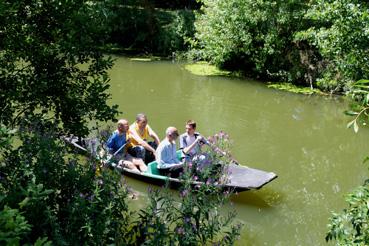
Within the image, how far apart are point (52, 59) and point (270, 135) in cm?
801

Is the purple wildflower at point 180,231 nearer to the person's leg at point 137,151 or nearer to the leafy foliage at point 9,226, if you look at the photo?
the leafy foliage at point 9,226

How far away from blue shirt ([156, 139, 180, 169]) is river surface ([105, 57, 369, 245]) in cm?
56

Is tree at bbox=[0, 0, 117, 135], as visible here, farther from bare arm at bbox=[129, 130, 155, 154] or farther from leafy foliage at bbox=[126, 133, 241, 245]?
bare arm at bbox=[129, 130, 155, 154]

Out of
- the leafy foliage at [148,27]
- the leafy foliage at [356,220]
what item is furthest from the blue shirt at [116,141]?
the leafy foliage at [148,27]

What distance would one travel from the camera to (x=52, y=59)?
199 inches

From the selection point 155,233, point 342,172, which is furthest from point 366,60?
point 155,233

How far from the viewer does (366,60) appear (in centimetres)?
1084

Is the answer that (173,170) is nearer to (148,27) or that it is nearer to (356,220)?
(356,220)

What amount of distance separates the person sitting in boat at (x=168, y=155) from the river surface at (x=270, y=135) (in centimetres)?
53

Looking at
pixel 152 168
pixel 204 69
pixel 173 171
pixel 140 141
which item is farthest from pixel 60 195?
pixel 204 69

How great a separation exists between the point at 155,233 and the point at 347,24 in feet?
27.3

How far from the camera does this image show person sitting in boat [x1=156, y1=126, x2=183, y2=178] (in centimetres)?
815

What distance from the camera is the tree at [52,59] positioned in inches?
193

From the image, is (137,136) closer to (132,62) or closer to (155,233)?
(155,233)
